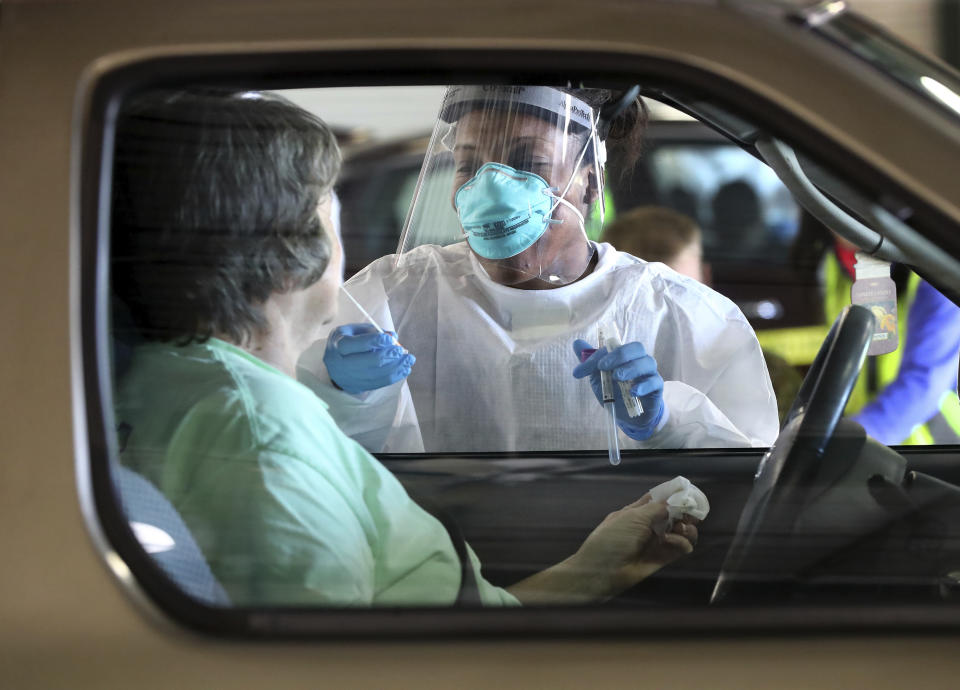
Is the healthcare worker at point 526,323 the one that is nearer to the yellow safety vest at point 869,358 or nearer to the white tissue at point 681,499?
the yellow safety vest at point 869,358

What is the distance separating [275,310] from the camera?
1237 mm

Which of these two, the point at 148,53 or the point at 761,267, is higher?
the point at 148,53

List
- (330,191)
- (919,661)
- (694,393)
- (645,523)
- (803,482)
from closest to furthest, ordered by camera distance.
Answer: (919,661)
(803,482)
(330,191)
(645,523)
(694,393)

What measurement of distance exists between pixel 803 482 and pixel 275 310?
0.68 m

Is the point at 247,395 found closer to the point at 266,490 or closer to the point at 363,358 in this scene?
the point at 266,490

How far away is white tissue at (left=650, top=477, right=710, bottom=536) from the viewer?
1.54 meters

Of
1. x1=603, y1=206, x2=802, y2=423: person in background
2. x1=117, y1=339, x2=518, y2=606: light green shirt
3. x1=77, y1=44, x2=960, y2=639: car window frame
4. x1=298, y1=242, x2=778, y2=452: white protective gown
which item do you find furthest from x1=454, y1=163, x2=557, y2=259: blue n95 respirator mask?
x1=77, y1=44, x2=960, y2=639: car window frame

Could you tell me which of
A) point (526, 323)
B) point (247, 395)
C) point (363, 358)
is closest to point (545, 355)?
point (526, 323)

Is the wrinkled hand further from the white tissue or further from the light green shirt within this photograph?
the light green shirt

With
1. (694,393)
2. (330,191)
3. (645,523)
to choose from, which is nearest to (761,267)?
(694,393)

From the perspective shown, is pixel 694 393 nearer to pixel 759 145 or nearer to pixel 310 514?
pixel 759 145

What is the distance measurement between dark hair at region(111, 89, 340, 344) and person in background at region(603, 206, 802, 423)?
76 centimetres

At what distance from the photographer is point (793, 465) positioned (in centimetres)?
125

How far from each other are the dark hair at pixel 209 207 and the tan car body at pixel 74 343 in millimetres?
72
